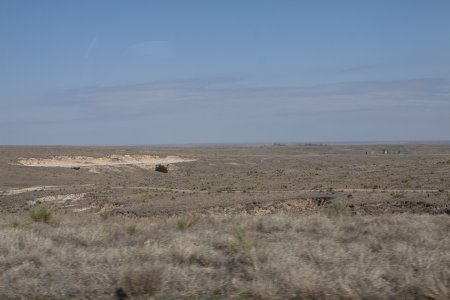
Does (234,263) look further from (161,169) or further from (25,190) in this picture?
(161,169)

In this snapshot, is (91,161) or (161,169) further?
(91,161)

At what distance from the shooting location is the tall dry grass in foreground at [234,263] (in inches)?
300

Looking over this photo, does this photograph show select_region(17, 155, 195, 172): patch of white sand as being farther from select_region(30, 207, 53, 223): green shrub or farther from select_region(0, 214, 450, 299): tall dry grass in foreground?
select_region(0, 214, 450, 299): tall dry grass in foreground

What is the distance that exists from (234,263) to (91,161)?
241 feet

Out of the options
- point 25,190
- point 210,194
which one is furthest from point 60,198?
point 210,194

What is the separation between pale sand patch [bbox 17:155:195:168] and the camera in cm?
7225

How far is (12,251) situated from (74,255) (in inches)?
50.1

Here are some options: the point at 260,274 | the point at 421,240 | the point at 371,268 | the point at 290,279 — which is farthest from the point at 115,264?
the point at 421,240

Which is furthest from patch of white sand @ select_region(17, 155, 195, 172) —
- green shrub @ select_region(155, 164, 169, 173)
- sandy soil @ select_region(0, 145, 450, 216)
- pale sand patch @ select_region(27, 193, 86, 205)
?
pale sand patch @ select_region(27, 193, 86, 205)

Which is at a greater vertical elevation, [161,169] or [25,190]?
[161,169]

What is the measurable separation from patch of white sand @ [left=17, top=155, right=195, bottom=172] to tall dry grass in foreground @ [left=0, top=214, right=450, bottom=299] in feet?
189

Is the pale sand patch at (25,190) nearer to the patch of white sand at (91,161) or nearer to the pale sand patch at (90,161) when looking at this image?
the patch of white sand at (91,161)

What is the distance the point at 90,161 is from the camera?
3152 inches

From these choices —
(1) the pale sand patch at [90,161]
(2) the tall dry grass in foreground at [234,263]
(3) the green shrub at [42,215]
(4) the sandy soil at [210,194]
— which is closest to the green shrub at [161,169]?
(4) the sandy soil at [210,194]
